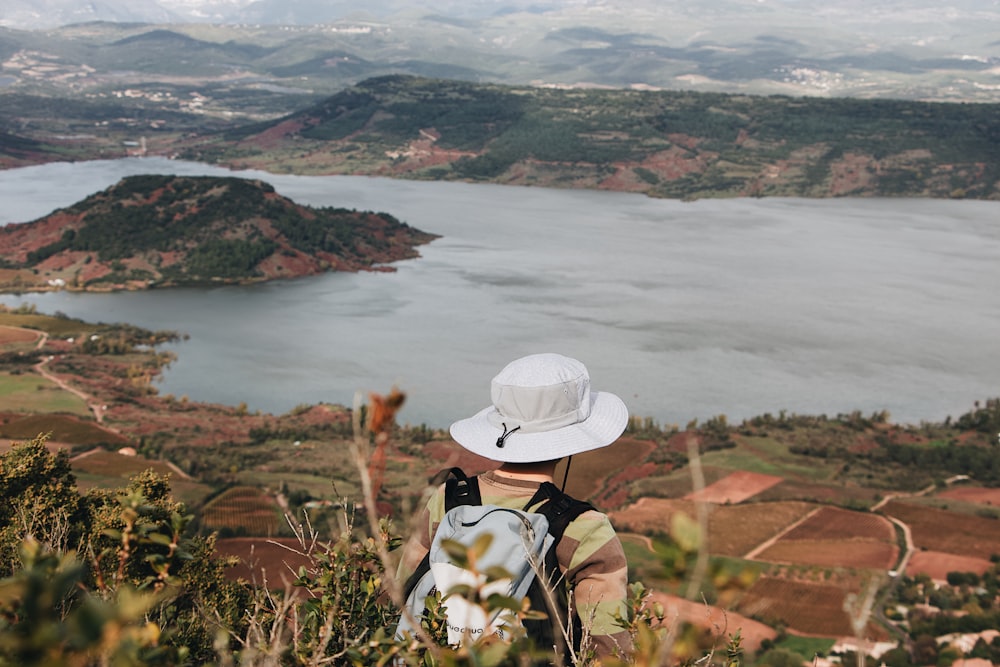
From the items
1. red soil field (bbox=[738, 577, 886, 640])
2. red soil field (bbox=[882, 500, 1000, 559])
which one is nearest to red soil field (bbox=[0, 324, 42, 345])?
red soil field (bbox=[738, 577, 886, 640])

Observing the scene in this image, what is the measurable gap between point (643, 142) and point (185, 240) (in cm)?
3803

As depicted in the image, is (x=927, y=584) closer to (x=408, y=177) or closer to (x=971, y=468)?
(x=971, y=468)

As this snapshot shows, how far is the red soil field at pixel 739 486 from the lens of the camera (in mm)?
15805

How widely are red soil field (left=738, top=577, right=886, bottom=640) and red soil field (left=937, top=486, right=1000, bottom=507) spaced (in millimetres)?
5124

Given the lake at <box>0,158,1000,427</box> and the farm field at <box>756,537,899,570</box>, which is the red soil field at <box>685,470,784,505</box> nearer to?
the farm field at <box>756,537,899,570</box>

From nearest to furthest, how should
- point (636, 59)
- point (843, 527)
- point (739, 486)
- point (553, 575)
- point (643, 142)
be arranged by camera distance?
1. point (553, 575)
2. point (843, 527)
3. point (739, 486)
4. point (643, 142)
5. point (636, 59)

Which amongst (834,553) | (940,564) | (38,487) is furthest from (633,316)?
(38,487)

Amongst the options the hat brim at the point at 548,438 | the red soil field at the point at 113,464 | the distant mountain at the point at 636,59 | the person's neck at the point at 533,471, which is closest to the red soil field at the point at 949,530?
the red soil field at the point at 113,464

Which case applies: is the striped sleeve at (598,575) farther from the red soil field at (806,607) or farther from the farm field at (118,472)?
the farm field at (118,472)

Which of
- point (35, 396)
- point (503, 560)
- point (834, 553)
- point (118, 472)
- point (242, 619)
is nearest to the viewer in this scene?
point (503, 560)

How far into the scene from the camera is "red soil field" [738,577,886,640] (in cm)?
1073

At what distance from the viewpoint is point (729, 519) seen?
14805 millimetres

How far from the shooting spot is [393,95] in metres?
77.4

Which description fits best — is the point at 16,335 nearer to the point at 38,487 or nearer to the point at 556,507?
the point at 38,487
